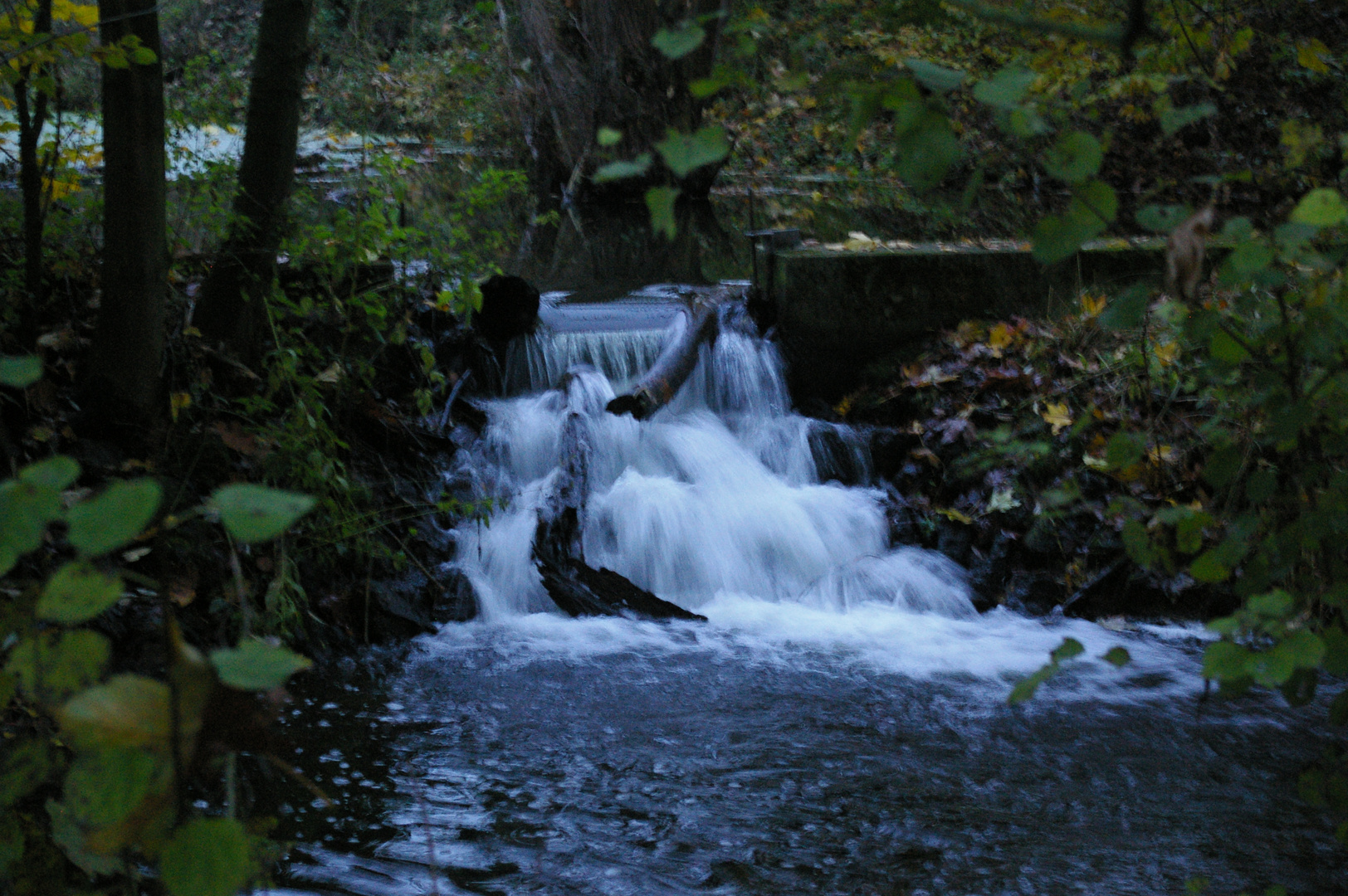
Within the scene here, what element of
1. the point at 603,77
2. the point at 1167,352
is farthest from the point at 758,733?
the point at 603,77

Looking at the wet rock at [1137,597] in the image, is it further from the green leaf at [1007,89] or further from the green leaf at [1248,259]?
the green leaf at [1007,89]

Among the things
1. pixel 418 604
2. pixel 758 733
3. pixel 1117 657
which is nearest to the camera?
pixel 1117 657

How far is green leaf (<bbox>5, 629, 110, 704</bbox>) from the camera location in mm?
1010

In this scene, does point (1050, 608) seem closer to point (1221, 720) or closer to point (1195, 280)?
point (1221, 720)

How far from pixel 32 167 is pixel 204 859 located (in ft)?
11.7

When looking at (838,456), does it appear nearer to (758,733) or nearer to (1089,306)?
(1089,306)

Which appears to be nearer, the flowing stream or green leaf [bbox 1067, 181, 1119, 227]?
green leaf [bbox 1067, 181, 1119, 227]

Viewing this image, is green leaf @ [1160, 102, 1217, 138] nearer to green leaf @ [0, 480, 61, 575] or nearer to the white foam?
green leaf @ [0, 480, 61, 575]

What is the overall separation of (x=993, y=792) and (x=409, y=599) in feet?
8.62

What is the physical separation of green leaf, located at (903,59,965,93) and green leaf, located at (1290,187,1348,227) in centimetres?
48

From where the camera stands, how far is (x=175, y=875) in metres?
0.95

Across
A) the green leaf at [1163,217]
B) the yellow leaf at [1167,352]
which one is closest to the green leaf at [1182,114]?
the green leaf at [1163,217]

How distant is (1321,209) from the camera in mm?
1305

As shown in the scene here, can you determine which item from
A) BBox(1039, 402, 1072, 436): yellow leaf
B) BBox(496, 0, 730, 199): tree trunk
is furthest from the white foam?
BBox(496, 0, 730, 199): tree trunk
